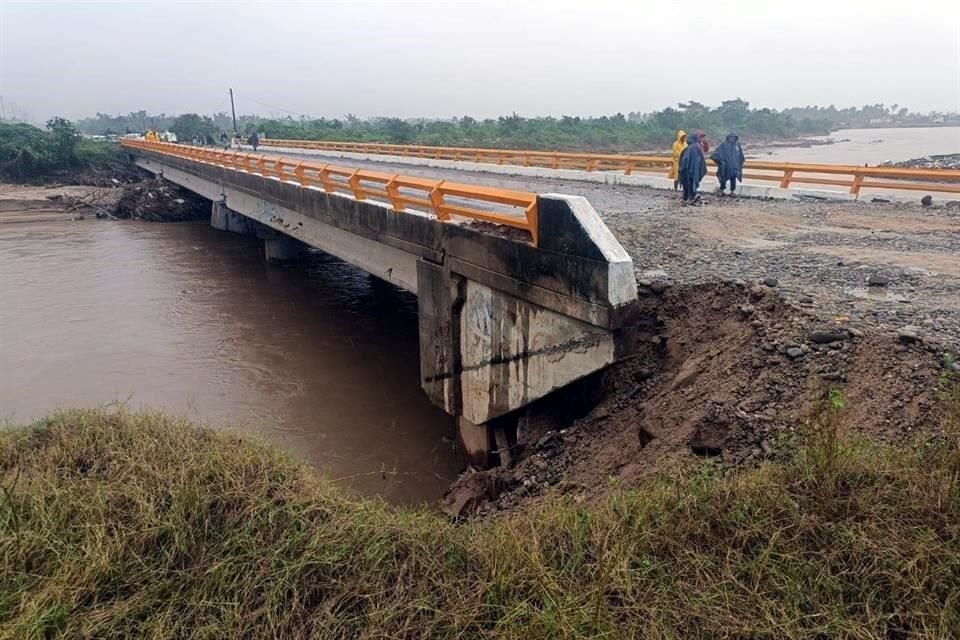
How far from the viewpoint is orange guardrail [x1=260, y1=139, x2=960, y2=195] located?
11.8 metres

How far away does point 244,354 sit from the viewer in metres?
12.5

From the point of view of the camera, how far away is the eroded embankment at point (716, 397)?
4.24 meters

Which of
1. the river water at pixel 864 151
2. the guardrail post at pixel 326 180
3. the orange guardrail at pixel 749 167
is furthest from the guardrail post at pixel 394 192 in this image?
the river water at pixel 864 151

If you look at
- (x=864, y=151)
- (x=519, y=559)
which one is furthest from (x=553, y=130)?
(x=519, y=559)

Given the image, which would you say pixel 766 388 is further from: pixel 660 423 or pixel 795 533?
pixel 795 533

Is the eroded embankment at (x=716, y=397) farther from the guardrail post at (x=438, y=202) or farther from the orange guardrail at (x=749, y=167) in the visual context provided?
the orange guardrail at (x=749, y=167)

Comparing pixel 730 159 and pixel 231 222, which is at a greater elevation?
pixel 730 159

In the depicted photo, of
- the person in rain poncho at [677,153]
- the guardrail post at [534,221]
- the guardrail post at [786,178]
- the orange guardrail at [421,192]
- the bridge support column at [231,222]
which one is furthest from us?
the bridge support column at [231,222]

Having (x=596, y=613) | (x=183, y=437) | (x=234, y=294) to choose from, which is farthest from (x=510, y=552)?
(x=234, y=294)

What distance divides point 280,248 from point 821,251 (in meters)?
16.3

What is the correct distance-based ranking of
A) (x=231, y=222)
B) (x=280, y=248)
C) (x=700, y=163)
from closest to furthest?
(x=700, y=163), (x=280, y=248), (x=231, y=222)

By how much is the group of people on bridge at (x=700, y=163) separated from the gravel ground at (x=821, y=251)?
0.44 m

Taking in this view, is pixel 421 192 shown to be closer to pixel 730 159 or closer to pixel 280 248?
pixel 730 159

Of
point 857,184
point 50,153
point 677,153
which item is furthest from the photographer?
point 50,153
